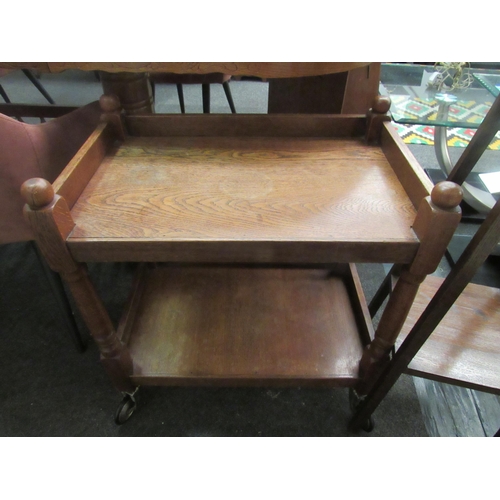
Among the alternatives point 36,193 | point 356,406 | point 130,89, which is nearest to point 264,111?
point 130,89

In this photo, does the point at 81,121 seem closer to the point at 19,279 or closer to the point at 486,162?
the point at 19,279

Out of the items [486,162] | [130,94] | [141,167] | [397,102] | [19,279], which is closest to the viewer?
[141,167]

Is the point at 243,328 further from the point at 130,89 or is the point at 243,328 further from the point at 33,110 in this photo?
the point at 33,110

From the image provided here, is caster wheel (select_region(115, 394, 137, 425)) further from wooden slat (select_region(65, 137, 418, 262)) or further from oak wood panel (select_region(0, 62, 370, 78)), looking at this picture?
oak wood panel (select_region(0, 62, 370, 78))

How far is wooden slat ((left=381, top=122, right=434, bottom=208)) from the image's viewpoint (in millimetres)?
631

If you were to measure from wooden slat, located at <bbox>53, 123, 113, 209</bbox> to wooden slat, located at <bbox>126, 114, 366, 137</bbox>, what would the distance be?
0.08m

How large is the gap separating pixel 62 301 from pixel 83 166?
461 mm

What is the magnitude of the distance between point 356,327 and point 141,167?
0.63 meters

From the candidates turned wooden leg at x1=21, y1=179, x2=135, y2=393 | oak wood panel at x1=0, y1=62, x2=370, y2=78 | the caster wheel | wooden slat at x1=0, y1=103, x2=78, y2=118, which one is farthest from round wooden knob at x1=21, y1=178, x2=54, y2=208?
wooden slat at x1=0, y1=103, x2=78, y2=118

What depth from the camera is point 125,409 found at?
905mm

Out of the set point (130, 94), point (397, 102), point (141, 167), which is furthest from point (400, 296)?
point (397, 102)

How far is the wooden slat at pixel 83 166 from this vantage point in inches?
24.4

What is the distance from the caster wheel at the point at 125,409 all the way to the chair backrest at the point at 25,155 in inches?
18.1

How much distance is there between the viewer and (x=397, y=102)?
1443 mm
